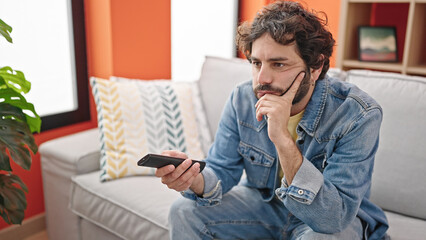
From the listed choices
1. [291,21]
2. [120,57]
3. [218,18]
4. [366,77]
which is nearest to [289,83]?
[291,21]

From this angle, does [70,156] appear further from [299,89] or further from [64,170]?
[299,89]

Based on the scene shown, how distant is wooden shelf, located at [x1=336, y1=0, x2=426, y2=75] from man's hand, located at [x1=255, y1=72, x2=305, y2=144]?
1.51m

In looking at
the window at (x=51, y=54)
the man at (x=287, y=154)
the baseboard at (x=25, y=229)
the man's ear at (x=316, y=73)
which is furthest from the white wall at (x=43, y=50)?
the man's ear at (x=316, y=73)

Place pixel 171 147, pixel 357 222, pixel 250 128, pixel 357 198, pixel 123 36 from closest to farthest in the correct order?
pixel 357 198, pixel 357 222, pixel 250 128, pixel 171 147, pixel 123 36

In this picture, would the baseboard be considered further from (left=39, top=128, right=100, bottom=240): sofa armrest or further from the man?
the man

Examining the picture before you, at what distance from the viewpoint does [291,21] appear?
1162 mm

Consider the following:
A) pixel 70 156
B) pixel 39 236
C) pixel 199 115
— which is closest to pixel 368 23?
pixel 199 115

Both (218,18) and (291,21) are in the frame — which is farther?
(218,18)

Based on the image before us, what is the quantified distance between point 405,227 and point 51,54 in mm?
1806

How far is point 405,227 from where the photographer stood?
4.46 ft

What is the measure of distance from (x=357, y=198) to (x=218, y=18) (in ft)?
7.75

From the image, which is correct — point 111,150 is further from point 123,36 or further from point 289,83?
point 289,83

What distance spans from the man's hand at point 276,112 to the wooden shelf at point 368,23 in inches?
59.4

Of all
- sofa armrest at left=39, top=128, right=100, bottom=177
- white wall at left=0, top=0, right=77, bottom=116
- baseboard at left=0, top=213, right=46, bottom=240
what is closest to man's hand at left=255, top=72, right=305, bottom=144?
sofa armrest at left=39, top=128, right=100, bottom=177
